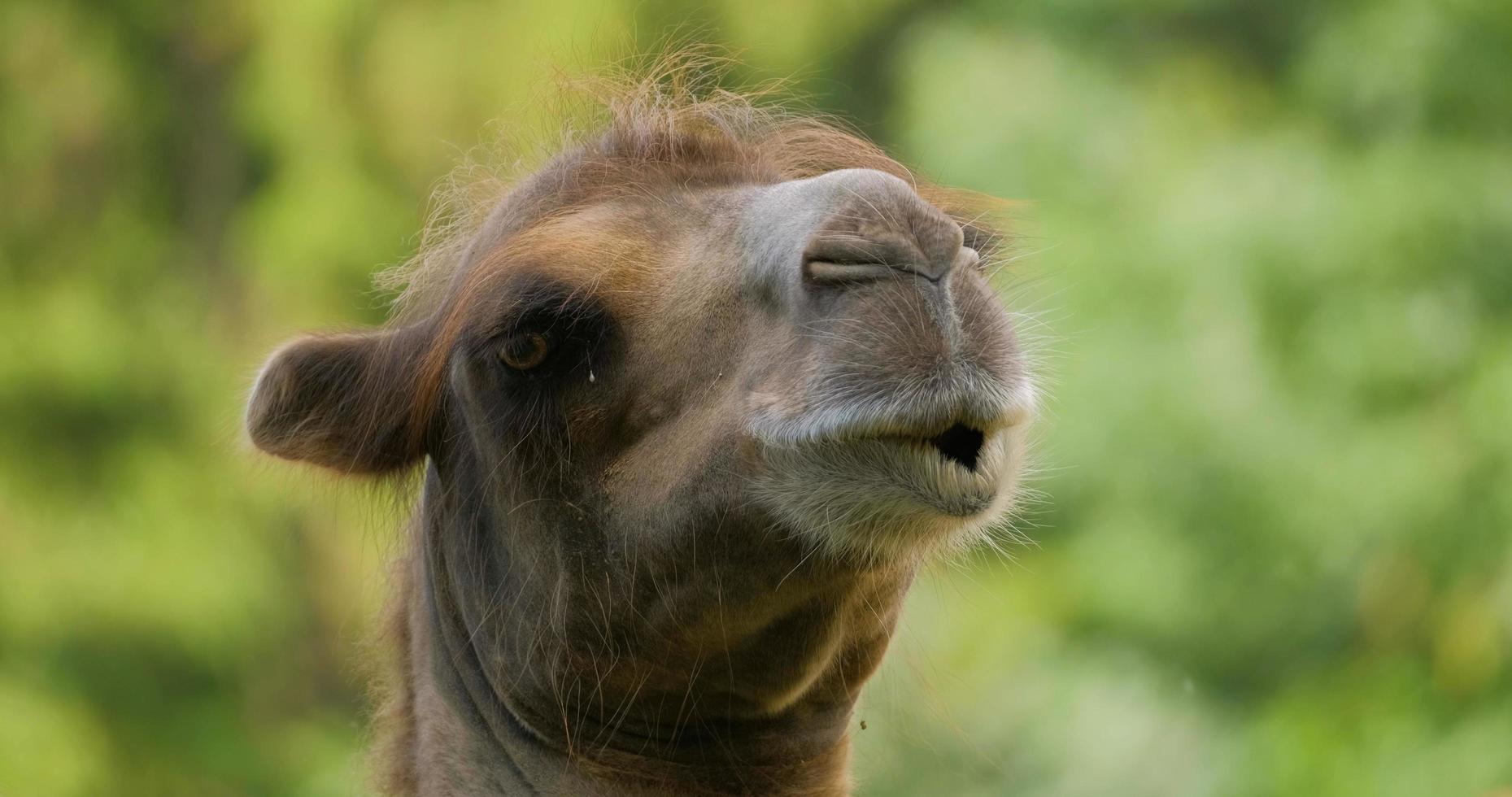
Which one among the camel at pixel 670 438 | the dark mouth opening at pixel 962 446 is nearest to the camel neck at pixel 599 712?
the camel at pixel 670 438

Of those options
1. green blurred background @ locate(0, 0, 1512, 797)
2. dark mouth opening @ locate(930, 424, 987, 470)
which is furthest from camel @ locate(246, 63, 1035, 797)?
green blurred background @ locate(0, 0, 1512, 797)

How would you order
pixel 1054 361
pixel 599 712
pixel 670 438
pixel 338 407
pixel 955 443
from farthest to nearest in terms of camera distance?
1. pixel 1054 361
2. pixel 338 407
3. pixel 599 712
4. pixel 670 438
5. pixel 955 443

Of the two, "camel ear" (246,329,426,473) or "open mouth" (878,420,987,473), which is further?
"camel ear" (246,329,426,473)

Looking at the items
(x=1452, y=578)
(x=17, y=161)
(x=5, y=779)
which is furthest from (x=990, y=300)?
(x=17, y=161)

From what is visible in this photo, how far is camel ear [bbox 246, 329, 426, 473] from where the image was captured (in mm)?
3744

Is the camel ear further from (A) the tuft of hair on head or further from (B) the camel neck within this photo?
(B) the camel neck

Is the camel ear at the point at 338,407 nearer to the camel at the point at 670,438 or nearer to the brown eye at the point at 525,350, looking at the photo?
the camel at the point at 670,438

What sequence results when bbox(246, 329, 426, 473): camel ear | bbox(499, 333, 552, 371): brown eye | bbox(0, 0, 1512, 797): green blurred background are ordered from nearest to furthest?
bbox(499, 333, 552, 371): brown eye → bbox(246, 329, 426, 473): camel ear → bbox(0, 0, 1512, 797): green blurred background

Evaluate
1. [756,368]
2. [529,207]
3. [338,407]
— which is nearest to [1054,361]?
[529,207]

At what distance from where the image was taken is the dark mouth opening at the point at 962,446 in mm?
2795

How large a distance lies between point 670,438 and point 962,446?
0.59 metres

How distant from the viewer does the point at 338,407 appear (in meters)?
3.80

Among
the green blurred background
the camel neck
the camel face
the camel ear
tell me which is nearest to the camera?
the camel face

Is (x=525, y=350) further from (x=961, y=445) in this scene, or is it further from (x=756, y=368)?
(x=961, y=445)
